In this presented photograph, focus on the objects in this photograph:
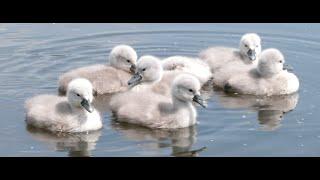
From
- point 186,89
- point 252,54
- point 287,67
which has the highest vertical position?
point 252,54

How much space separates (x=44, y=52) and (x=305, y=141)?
4790 millimetres

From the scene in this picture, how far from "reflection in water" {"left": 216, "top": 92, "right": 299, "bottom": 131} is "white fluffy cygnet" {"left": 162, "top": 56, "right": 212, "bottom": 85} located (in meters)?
0.38

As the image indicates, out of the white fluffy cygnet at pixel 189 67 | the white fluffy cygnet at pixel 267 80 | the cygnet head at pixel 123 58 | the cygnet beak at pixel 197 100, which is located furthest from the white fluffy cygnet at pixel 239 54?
the cygnet beak at pixel 197 100

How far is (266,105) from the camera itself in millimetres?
10492

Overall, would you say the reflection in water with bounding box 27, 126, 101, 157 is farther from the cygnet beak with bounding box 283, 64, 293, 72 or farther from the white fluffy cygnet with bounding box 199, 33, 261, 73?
the cygnet beak with bounding box 283, 64, 293, 72

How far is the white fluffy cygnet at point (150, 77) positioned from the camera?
10377 millimetres

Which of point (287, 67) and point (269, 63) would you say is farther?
point (287, 67)

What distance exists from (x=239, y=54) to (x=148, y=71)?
1.82 m

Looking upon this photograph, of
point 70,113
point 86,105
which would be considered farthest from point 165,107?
point 70,113

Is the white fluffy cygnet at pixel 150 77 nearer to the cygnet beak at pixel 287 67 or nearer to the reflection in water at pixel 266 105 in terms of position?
the reflection in water at pixel 266 105

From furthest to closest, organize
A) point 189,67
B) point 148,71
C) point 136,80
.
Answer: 1. point 189,67
2. point 136,80
3. point 148,71

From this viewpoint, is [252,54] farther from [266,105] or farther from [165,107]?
[165,107]

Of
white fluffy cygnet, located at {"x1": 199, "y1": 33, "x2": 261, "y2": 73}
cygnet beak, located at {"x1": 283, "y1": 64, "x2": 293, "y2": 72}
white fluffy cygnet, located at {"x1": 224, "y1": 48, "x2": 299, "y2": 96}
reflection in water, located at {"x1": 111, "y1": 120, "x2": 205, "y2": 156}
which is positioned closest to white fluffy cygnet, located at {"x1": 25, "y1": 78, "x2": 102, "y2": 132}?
reflection in water, located at {"x1": 111, "y1": 120, "x2": 205, "y2": 156}
